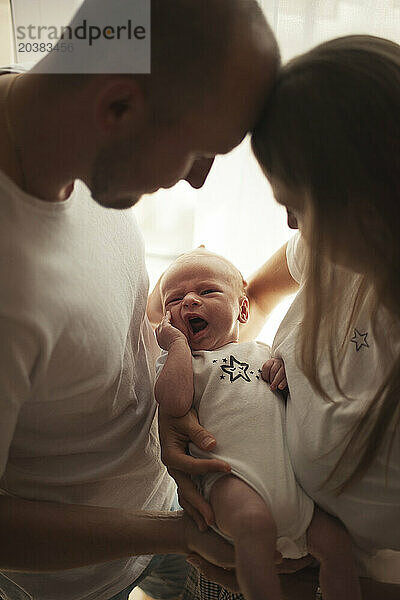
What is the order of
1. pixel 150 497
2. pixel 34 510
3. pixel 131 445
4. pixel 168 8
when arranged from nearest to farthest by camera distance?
pixel 168 8, pixel 34 510, pixel 131 445, pixel 150 497

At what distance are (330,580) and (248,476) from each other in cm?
17

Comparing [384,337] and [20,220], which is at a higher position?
[20,220]

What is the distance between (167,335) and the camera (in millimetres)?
1100

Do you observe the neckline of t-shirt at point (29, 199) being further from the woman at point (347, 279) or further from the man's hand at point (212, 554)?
the man's hand at point (212, 554)

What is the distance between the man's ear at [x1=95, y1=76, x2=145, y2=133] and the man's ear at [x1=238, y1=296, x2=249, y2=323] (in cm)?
62

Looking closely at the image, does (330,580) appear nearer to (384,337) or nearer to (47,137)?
(384,337)

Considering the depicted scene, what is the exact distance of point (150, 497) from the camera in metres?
1.10

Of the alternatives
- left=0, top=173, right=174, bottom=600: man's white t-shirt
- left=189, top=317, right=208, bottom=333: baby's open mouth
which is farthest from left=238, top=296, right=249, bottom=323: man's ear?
left=0, top=173, right=174, bottom=600: man's white t-shirt

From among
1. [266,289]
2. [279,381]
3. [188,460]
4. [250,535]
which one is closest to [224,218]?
[266,289]

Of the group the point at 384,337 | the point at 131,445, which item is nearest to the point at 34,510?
the point at 131,445

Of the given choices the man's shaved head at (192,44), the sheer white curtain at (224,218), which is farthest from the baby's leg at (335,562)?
the sheer white curtain at (224,218)

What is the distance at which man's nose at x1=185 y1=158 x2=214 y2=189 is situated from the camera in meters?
0.82

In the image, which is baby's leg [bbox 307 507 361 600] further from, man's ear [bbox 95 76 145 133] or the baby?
man's ear [bbox 95 76 145 133]

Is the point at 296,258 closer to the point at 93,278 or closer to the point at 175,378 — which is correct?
the point at 175,378
